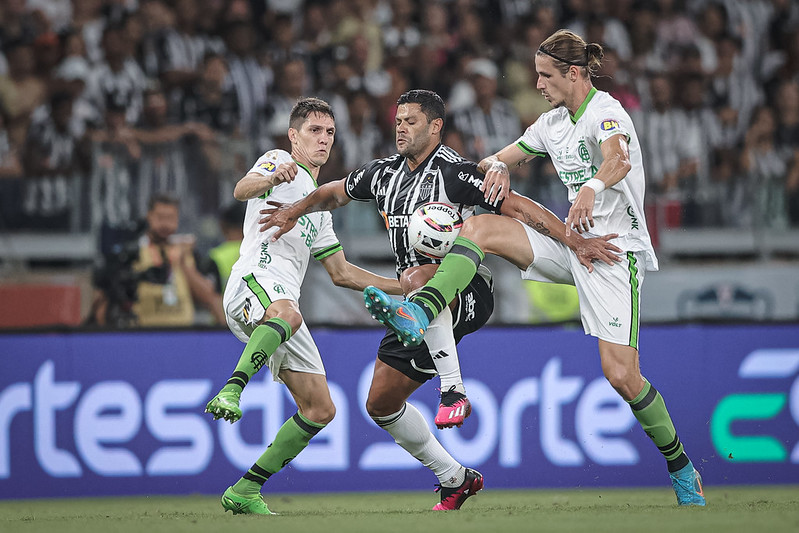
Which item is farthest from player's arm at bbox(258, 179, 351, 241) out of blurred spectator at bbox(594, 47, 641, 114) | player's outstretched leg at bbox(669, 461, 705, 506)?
blurred spectator at bbox(594, 47, 641, 114)

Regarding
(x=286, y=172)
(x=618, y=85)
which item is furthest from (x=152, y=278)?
(x=618, y=85)

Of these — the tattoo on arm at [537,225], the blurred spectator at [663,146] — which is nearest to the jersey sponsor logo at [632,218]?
the tattoo on arm at [537,225]

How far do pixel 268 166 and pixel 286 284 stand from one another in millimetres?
756

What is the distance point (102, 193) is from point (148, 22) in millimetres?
3212

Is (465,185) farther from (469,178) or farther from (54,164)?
(54,164)

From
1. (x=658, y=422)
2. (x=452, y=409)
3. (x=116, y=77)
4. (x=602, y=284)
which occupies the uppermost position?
(x=116, y=77)

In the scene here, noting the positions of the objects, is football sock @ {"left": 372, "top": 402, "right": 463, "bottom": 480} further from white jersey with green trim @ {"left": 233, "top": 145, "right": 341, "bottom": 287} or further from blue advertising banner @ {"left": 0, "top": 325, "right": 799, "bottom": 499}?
blue advertising banner @ {"left": 0, "top": 325, "right": 799, "bottom": 499}

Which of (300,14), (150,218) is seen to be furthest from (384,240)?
(300,14)

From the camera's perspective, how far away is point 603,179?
620cm

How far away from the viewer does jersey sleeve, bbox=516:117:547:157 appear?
6.98 metres

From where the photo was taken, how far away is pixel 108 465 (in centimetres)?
895

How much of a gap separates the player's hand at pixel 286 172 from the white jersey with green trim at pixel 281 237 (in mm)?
116

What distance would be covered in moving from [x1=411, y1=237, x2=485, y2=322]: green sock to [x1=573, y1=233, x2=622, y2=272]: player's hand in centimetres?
59

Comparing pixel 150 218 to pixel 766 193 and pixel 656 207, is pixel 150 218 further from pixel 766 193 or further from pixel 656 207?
pixel 766 193
